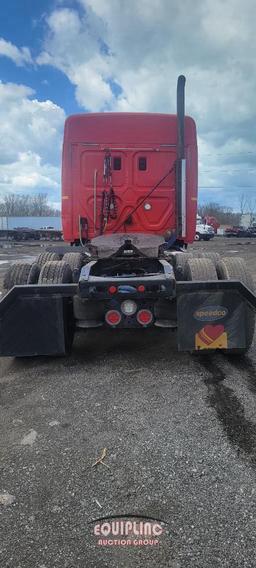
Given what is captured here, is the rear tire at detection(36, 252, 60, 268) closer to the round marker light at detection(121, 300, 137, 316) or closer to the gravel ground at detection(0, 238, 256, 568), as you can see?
the gravel ground at detection(0, 238, 256, 568)

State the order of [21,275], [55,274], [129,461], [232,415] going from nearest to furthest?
1. [129,461]
2. [232,415]
3. [55,274]
4. [21,275]

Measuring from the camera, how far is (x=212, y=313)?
4.12 meters

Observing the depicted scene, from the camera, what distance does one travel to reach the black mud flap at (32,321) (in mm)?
4125

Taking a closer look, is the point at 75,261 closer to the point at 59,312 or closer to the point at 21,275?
the point at 21,275

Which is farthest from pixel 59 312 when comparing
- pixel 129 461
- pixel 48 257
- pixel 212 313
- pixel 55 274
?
pixel 129 461

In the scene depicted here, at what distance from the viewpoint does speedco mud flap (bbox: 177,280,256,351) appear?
4.11 m

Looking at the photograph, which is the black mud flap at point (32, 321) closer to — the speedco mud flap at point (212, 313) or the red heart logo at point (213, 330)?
A: the speedco mud flap at point (212, 313)

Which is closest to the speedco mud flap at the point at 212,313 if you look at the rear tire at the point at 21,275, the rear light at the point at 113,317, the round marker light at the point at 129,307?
the round marker light at the point at 129,307

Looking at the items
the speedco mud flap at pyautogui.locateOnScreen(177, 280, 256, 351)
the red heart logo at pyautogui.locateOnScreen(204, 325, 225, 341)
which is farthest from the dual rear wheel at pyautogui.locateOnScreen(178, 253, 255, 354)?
the red heart logo at pyautogui.locateOnScreen(204, 325, 225, 341)

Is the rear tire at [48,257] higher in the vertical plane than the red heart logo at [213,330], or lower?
higher

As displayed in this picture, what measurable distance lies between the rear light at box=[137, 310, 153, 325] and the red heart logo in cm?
59

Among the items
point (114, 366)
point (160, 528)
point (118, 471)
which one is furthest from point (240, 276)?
point (160, 528)

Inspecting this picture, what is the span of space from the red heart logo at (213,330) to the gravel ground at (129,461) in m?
0.39

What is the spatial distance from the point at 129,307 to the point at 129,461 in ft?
5.91
